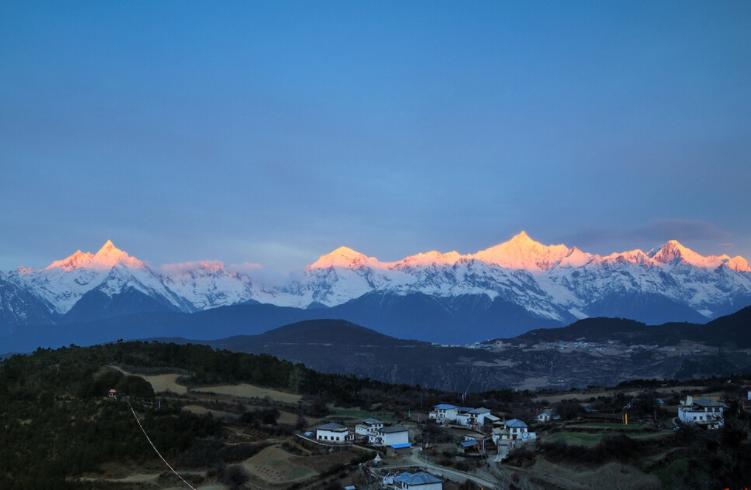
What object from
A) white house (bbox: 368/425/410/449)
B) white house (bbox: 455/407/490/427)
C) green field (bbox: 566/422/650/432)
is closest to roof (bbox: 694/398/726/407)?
green field (bbox: 566/422/650/432)

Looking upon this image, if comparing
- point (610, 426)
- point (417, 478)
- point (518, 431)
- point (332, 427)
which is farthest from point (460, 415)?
point (417, 478)

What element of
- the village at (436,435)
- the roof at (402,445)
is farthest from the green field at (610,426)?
the roof at (402,445)

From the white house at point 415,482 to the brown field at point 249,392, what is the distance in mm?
33563

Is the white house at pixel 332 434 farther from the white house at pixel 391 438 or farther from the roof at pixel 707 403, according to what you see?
the roof at pixel 707 403

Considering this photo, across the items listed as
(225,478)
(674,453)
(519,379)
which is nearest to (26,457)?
(225,478)

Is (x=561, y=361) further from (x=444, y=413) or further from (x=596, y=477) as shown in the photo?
(x=596, y=477)

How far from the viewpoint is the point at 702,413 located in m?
62.7

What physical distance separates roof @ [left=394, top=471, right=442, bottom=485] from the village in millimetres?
65

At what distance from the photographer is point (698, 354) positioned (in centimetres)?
16275

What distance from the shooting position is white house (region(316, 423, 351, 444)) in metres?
65.9

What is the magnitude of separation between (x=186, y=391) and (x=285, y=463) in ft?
80.4

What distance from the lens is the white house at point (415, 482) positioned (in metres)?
50.1

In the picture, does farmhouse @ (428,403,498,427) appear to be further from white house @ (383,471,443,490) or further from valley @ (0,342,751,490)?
white house @ (383,471,443,490)

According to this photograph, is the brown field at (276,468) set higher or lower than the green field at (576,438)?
lower
